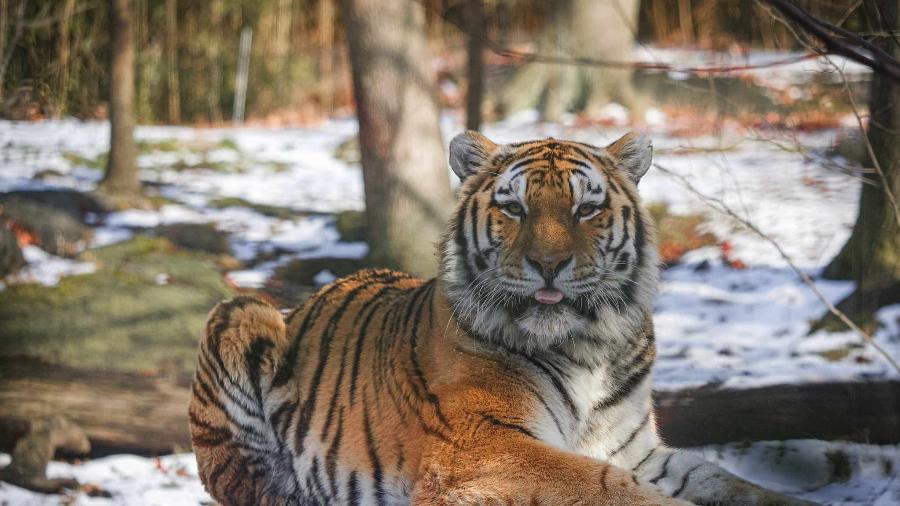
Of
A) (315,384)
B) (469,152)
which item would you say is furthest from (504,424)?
(315,384)

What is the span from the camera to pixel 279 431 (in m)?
3.31

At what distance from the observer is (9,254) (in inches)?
212

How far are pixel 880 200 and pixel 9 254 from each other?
4.62 metres

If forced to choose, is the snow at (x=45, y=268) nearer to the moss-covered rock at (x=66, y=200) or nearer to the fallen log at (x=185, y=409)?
the moss-covered rock at (x=66, y=200)

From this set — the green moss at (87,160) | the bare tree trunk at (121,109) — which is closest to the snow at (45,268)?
the bare tree trunk at (121,109)

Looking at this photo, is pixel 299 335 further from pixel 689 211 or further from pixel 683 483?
pixel 689 211

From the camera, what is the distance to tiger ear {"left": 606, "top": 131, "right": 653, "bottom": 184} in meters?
2.82

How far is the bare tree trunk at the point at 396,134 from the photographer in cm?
512

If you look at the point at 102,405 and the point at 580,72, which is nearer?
the point at 102,405

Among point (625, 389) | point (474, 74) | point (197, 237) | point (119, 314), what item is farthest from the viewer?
point (197, 237)

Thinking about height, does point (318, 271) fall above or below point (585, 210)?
below

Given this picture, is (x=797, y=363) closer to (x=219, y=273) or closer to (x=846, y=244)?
(x=846, y=244)

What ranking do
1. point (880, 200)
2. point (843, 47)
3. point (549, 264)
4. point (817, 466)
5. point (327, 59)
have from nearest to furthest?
point (843, 47) < point (549, 264) < point (817, 466) < point (880, 200) < point (327, 59)

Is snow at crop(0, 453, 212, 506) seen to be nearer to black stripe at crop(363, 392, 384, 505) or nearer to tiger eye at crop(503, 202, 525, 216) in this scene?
black stripe at crop(363, 392, 384, 505)
